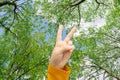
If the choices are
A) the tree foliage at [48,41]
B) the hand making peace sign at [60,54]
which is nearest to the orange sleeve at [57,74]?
the hand making peace sign at [60,54]

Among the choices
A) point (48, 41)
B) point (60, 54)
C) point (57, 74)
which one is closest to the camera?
point (57, 74)

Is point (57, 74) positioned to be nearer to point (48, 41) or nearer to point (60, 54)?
point (60, 54)

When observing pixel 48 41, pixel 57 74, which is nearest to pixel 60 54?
pixel 57 74

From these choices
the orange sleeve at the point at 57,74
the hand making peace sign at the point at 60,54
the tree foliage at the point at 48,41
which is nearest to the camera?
the orange sleeve at the point at 57,74

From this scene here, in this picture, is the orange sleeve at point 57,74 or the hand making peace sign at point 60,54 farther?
the hand making peace sign at point 60,54

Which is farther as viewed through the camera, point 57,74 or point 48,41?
point 48,41

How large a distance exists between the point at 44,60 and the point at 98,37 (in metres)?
4.83

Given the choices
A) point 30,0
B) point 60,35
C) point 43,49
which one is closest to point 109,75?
point 43,49

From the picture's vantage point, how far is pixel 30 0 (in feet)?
59.6

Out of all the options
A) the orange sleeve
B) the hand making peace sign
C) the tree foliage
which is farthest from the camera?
the tree foliage

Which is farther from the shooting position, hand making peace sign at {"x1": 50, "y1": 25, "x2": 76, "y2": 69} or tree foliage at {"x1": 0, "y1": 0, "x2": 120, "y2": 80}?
tree foliage at {"x1": 0, "y1": 0, "x2": 120, "y2": 80}

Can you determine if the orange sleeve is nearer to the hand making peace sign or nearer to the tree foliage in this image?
the hand making peace sign

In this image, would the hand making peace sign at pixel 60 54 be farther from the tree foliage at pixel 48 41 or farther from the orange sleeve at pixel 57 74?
the tree foliage at pixel 48 41

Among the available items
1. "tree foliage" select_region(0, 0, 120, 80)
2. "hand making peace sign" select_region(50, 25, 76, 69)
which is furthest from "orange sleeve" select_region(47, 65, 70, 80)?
"tree foliage" select_region(0, 0, 120, 80)
